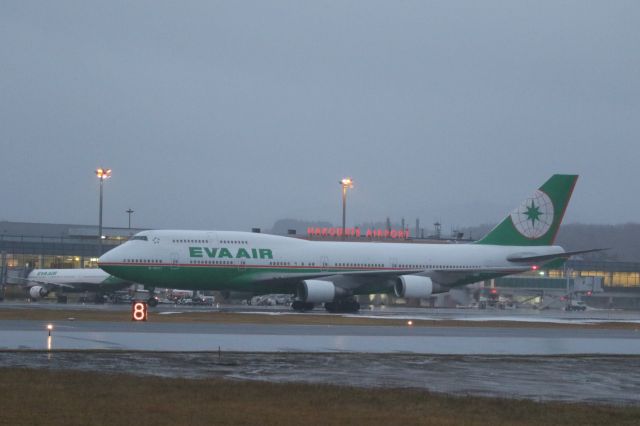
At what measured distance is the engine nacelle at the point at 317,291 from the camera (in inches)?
2261

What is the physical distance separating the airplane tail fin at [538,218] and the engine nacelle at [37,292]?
3781 cm

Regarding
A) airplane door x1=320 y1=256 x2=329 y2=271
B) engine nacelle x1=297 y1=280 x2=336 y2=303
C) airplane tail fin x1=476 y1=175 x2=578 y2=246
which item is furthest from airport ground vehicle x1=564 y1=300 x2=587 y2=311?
engine nacelle x1=297 y1=280 x2=336 y2=303

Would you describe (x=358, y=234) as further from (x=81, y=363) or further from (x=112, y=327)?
(x=81, y=363)

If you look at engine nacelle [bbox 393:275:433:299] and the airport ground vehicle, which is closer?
engine nacelle [bbox 393:275:433:299]

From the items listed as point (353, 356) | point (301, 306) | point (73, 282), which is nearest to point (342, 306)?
point (301, 306)

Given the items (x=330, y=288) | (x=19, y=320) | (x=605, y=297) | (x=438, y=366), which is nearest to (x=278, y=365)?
(x=438, y=366)

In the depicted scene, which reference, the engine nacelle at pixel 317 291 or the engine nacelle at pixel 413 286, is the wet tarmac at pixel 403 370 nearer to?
the engine nacelle at pixel 317 291

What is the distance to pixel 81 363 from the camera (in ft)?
72.3

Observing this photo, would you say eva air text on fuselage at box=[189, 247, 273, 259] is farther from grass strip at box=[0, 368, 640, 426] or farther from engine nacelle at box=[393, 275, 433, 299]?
grass strip at box=[0, 368, 640, 426]

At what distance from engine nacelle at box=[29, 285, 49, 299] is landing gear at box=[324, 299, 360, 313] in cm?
3177

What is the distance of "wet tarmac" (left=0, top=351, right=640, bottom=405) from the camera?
64.1 ft

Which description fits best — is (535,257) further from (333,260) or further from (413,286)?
(333,260)

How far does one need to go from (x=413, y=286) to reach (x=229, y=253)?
446 inches

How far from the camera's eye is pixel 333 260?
2392 inches
